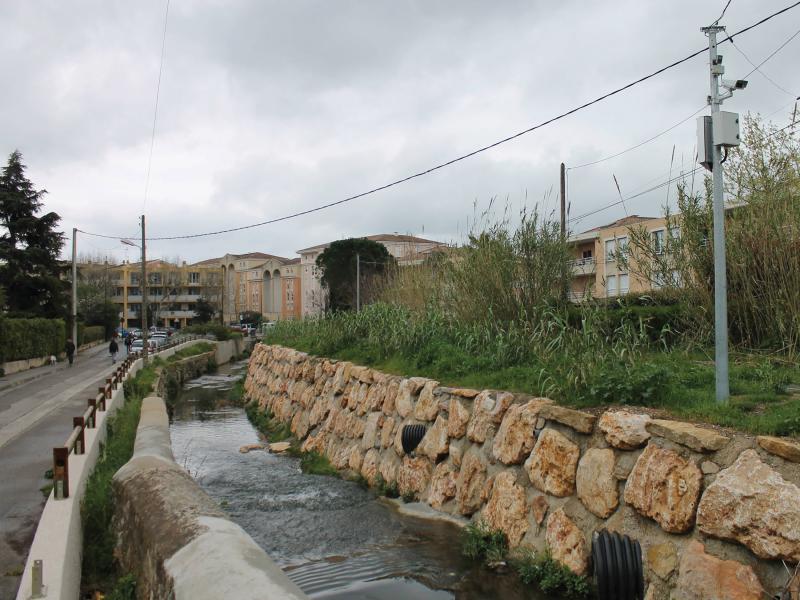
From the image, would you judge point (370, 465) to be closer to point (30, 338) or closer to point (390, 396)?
point (390, 396)

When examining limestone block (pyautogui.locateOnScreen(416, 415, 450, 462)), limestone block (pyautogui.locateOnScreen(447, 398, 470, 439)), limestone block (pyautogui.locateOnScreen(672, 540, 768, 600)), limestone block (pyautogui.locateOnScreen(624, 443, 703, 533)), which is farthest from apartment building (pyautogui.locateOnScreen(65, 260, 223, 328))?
limestone block (pyautogui.locateOnScreen(672, 540, 768, 600))

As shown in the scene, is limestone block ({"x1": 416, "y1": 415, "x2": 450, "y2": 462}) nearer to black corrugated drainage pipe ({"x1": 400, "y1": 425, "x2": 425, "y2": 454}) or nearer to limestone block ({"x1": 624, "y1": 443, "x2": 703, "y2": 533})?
black corrugated drainage pipe ({"x1": 400, "y1": 425, "x2": 425, "y2": 454})

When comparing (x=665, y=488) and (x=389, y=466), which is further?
(x=389, y=466)

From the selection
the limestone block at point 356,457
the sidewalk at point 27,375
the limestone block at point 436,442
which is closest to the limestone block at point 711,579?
the limestone block at point 436,442

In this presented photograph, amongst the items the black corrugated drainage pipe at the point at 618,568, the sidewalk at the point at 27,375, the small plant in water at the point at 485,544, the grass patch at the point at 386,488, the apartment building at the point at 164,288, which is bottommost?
the grass patch at the point at 386,488

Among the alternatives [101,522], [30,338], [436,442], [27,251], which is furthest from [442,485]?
[27,251]

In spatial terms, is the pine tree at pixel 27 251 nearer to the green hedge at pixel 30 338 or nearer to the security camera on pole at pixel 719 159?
the green hedge at pixel 30 338

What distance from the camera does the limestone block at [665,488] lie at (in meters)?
4.72

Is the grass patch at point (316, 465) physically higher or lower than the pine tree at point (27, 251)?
lower

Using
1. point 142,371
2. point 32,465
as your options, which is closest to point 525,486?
point 32,465

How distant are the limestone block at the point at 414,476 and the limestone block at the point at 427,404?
0.56m

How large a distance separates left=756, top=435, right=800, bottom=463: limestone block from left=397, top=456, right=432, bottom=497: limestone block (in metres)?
4.69

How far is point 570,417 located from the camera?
609cm

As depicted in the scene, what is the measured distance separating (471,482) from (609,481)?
7.30 ft
